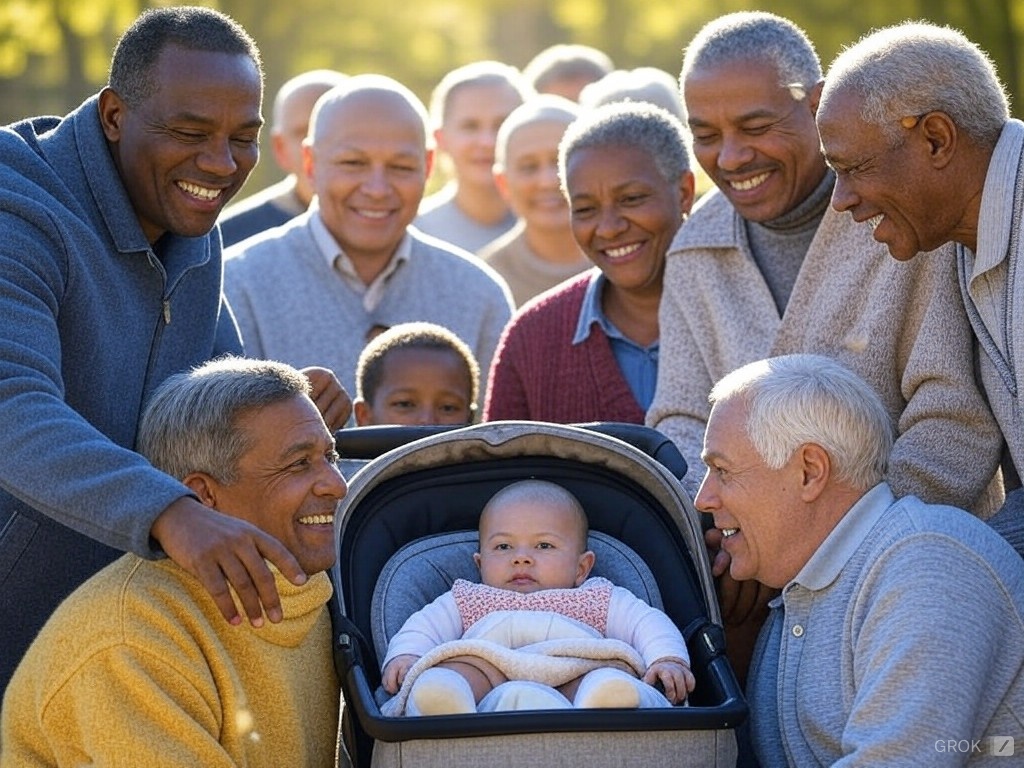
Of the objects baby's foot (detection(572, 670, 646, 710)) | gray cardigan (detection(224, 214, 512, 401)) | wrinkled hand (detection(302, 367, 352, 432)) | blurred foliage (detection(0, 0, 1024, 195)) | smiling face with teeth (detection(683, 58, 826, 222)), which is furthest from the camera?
blurred foliage (detection(0, 0, 1024, 195))

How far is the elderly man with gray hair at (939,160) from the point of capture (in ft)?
13.3

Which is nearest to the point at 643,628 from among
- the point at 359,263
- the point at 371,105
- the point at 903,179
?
the point at 903,179

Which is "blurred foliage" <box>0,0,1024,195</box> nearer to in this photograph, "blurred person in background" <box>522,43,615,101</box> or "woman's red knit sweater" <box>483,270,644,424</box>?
"blurred person in background" <box>522,43,615,101</box>

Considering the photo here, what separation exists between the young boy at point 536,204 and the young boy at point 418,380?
1.79 metres

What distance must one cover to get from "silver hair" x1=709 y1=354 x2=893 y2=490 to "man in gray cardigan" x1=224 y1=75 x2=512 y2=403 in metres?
2.43

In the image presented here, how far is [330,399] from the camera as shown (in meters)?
4.63

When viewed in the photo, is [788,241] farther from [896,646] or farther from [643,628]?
[896,646]

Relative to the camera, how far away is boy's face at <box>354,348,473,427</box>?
5.53 m

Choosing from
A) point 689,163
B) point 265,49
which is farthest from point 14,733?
point 265,49

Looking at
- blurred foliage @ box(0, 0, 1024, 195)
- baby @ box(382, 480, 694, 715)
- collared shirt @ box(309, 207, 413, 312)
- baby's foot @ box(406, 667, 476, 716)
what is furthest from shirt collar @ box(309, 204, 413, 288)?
blurred foliage @ box(0, 0, 1024, 195)

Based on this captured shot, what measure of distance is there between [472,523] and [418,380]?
1.05 meters

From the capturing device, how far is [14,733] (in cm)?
365

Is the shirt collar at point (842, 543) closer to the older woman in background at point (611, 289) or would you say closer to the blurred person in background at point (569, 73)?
the older woman in background at point (611, 289)

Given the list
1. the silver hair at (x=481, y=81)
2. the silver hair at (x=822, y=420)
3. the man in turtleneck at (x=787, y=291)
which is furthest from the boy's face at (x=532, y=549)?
the silver hair at (x=481, y=81)
